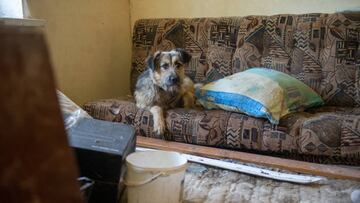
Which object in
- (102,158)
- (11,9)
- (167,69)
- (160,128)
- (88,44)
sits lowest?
(160,128)

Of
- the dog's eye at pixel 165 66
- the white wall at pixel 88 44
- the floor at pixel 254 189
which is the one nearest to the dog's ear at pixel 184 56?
the dog's eye at pixel 165 66

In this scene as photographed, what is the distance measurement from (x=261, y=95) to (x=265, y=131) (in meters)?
0.22

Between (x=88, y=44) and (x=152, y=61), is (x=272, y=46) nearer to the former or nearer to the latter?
(x=152, y=61)

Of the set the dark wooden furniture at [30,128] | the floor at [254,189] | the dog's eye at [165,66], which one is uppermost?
the dark wooden furniture at [30,128]

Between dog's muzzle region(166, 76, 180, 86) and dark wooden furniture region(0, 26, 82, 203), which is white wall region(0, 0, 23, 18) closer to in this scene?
dog's muzzle region(166, 76, 180, 86)

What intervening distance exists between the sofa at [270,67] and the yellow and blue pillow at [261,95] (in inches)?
2.2

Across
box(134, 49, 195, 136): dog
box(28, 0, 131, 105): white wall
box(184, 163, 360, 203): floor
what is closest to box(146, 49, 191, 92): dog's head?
box(134, 49, 195, 136): dog

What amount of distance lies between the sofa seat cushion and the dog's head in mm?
242

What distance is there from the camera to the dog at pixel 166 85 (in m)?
2.44

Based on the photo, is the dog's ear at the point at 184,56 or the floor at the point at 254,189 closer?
the floor at the point at 254,189

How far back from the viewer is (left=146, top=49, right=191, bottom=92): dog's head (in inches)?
96.8

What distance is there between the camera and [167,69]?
2.49 metres

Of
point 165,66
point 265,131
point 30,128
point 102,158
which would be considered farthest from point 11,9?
point 30,128

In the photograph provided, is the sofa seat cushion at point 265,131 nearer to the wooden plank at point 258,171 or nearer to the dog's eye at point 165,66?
the wooden plank at point 258,171
